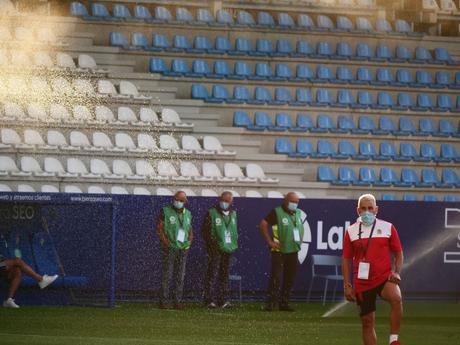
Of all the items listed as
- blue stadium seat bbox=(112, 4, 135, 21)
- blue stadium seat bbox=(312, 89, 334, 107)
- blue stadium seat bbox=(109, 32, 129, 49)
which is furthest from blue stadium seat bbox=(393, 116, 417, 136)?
blue stadium seat bbox=(112, 4, 135, 21)

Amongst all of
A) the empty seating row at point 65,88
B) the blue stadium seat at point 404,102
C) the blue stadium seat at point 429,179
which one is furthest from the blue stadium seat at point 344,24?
the empty seating row at point 65,88

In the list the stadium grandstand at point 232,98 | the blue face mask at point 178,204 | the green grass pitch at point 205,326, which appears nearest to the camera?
the green grass pitch at point 205,326

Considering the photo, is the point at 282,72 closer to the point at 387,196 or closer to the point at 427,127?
the point at 427,127

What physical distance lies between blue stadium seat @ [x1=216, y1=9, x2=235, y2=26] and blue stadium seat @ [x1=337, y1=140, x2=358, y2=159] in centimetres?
422

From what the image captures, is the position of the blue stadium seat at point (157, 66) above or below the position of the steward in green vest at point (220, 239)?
above

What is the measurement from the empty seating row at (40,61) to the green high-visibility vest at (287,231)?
7.93 metres

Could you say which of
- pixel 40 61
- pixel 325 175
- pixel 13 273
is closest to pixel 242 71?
pixel 325 175

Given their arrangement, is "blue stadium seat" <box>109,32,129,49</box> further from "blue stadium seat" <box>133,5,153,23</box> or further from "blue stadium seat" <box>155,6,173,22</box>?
"blue stadium seat" <box>155,6,173,22</box>

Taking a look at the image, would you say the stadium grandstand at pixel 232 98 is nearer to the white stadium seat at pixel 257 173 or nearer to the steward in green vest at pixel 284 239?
the white stadium seat at pixel 257 173

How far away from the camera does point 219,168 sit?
92.8ft

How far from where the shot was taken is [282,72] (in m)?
31.6

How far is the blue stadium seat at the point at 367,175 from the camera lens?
3009cm

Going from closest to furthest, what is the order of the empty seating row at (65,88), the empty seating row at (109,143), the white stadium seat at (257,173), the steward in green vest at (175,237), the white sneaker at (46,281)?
the white sneaker at (46,281) → the steward in green vest at (175,237) → the empty seating row at (109,143) → the empty seating row at (65,88) → the white stadium seat at (257,173)

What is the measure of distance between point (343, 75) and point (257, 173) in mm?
5087
